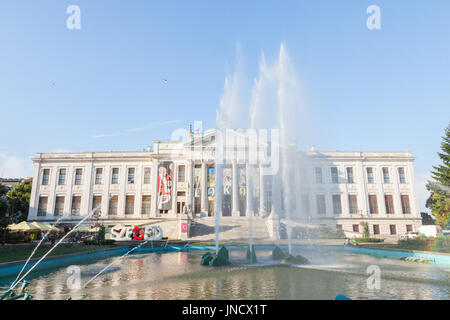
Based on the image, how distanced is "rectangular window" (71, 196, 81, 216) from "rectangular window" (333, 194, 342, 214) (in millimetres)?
42159

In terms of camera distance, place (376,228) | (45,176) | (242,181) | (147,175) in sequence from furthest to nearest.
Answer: (147,175)
(45,176)
(376,228)
(242,181)

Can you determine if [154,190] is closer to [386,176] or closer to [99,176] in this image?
[99,176]

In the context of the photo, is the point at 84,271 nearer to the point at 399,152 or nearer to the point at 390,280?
the point at 390,280

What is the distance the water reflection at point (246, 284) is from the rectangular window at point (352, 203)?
33.9 metres

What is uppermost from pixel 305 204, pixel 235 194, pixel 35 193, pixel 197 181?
pixel 197 181

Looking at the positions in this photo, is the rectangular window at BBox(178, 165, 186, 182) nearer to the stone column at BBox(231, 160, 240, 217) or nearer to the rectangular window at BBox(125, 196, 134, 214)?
the stone column at BBox(231, 160, 240, 217)

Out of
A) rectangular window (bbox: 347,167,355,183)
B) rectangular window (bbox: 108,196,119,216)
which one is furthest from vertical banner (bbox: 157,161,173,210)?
rectangular window (bbox: 347,167,355,183)

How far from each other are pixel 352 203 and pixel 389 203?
583cm

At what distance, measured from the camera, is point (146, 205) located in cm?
4394

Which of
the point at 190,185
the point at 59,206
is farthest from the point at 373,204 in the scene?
the point at 59,206

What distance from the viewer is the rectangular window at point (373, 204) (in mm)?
43344

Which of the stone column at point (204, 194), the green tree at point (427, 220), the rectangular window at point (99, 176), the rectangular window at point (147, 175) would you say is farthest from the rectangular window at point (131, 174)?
the green tree at point (427, 220)
